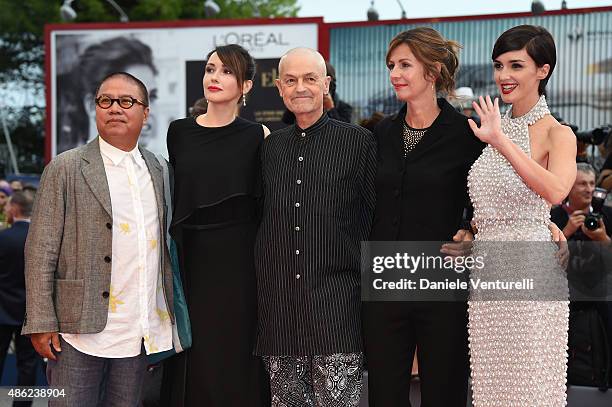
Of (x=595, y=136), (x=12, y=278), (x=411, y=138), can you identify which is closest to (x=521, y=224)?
(x=411, y=138)

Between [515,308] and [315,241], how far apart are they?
86 centimetres

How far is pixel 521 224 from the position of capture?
126 inches

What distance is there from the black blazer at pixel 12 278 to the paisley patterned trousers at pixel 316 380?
3.78 meters

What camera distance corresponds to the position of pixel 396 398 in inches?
130

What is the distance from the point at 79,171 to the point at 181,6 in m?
22.1

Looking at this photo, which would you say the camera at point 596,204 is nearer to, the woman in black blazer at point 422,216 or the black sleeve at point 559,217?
the black sleeve at point 559,217

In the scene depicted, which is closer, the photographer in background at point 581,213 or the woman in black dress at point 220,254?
the woman in black dress at point 220,254

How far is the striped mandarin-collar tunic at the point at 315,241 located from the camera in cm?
331

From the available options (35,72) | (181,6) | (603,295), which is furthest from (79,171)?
(35,72)

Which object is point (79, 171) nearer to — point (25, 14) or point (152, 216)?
point (152, 216)

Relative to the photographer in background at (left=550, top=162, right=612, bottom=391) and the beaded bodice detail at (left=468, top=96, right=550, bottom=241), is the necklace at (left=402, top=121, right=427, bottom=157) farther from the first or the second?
the photographer in background at (left=550, top=162, right=612, bottom=391)

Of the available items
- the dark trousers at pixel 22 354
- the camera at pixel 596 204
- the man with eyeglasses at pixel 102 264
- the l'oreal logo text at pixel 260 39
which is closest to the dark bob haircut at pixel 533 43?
the man with eyeglasses at pixel 102 264

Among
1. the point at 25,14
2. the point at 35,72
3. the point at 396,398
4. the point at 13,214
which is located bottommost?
the point at 396,398

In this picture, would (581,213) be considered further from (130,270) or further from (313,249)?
(130,270)
